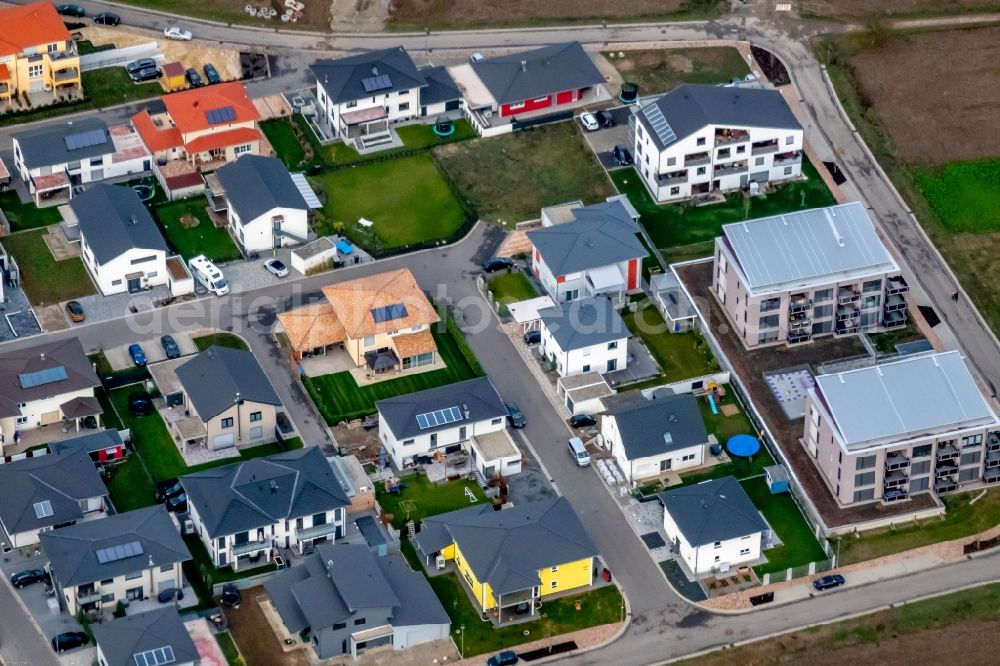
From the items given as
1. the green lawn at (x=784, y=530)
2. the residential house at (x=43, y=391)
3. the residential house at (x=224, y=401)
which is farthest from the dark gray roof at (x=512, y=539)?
the residential house at (x=43, y=391)

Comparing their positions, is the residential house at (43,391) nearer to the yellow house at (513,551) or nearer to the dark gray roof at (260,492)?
the dark gray roof at (260,492)

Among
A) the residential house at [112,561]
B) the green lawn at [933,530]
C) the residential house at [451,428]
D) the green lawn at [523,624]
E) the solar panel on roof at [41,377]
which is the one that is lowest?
the green lawn at [523,624]

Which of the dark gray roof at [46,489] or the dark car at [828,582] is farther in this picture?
the dark car at [828,582]

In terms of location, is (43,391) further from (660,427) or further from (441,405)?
(660,427)

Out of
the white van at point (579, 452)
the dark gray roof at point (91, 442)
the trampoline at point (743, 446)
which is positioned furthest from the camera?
the trampoline at point (743, 446)

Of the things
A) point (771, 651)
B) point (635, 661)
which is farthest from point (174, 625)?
point (771, 651)

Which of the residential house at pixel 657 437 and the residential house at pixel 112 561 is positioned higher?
the residential house at pixel 657 437

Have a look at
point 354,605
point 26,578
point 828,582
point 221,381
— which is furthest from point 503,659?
point 26,578
